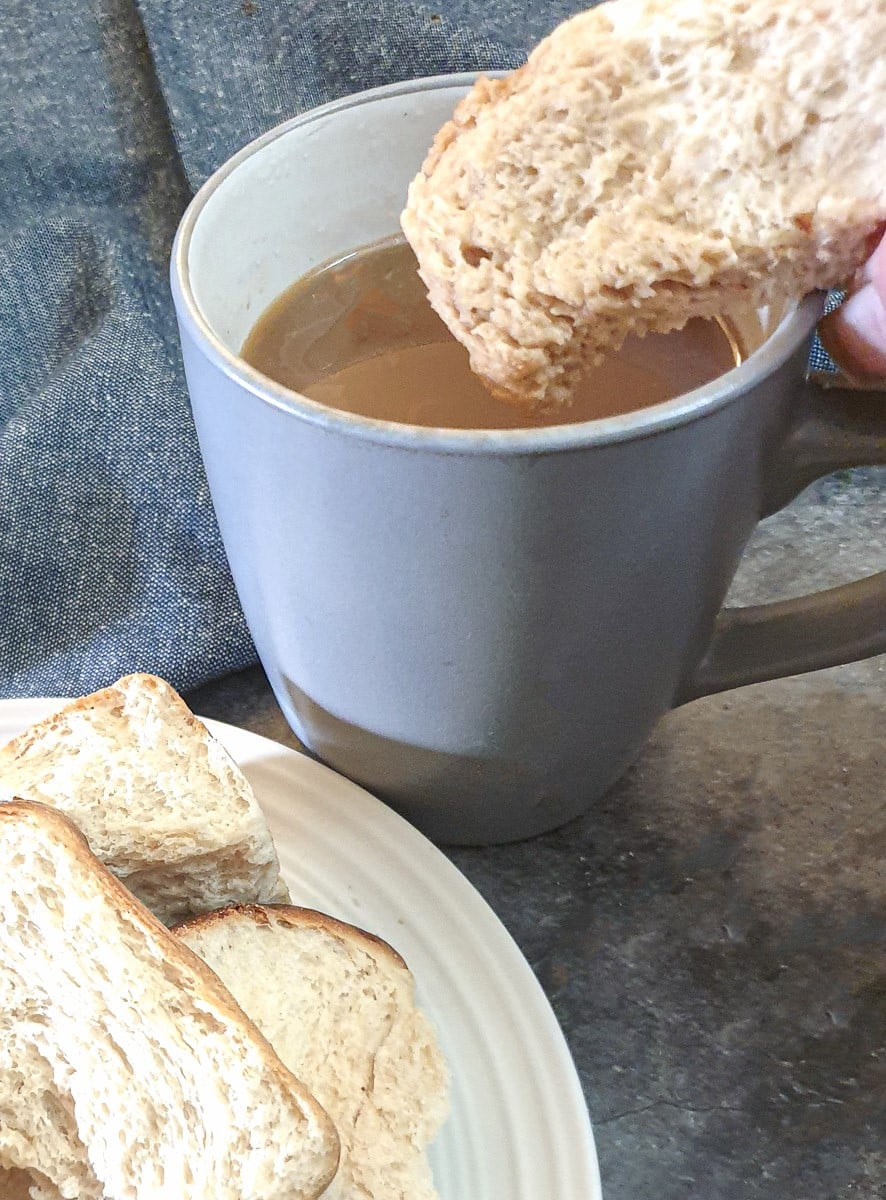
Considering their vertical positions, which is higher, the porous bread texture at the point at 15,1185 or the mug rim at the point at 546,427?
the mug rim at the point at 546,427

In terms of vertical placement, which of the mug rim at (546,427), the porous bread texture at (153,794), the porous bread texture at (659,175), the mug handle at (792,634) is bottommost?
the porous bread texture at (153,794)

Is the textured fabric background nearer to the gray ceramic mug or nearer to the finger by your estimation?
the gray ceramic mug

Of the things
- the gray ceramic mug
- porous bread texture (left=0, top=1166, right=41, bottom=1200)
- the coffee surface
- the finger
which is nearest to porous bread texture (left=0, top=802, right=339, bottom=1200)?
porous bread texture (left=0, top=1166, right=41, bottom=1200)

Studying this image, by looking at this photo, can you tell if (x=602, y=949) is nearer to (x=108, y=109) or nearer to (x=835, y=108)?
A: (x=835, y=108)

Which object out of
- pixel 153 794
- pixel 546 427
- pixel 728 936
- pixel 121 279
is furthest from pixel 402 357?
pixel 121 279

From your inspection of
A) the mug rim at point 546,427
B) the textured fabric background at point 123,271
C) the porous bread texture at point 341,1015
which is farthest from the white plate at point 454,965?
the mug rim at point 546,427

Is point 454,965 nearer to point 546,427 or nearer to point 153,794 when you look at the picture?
point 153,794

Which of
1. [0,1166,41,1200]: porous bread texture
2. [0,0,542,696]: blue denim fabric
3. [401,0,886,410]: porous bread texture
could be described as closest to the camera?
[401,0,886,410]: porous bread texture

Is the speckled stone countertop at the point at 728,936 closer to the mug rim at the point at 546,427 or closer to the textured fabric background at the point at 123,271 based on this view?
the textured fabric background at the point at 123,271

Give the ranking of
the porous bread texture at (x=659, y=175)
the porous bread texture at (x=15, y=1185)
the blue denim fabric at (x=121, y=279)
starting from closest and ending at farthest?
the porous bread texture at (x=659, y=175) < the porous bread texture at (x=15, y=1185) < the blue denim fabric at (x=121, y=279)
